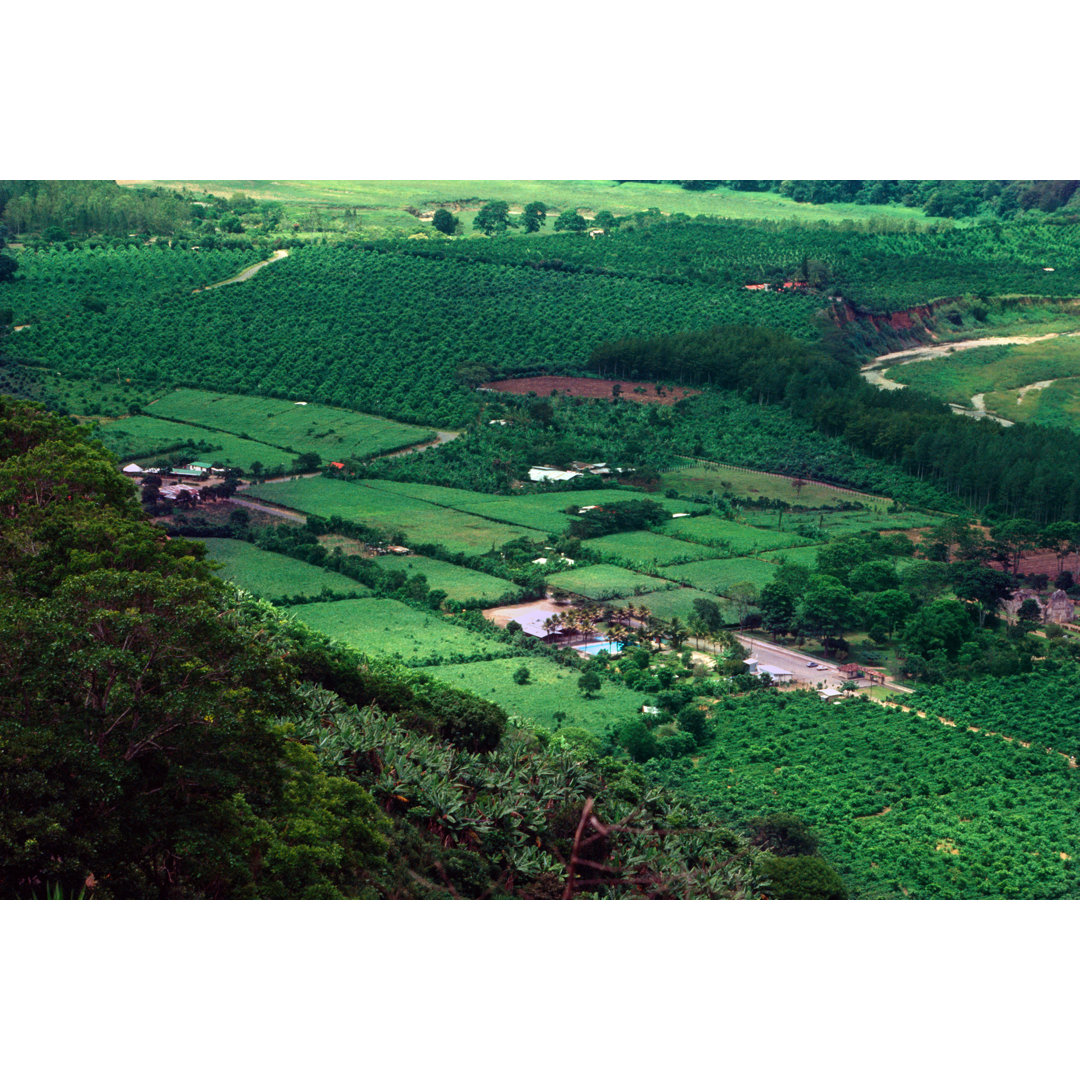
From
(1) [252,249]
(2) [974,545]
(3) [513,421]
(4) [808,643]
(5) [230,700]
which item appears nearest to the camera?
(5) [230,700]

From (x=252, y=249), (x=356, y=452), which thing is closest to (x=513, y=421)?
(x=356, y=452)

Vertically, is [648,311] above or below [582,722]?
above

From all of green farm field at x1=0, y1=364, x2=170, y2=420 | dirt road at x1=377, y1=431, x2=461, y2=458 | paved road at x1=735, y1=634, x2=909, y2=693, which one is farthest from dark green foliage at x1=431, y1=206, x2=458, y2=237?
paved road at x1=735, y1=634, x2=909, y2=693

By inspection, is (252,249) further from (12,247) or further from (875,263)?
(875,263)

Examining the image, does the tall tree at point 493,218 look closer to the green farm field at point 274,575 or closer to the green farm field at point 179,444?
the green farm field at point 179,444

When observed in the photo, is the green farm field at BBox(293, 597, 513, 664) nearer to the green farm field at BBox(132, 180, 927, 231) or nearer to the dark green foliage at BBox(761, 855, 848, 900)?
the dark green foliage at BBox(761, 855, 848, 900)

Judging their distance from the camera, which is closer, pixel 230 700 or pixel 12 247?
pixel 230 700

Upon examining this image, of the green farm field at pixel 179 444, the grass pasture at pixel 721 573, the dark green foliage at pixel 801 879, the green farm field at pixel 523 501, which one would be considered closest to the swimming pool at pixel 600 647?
the grass pasture at pixel 721 573
